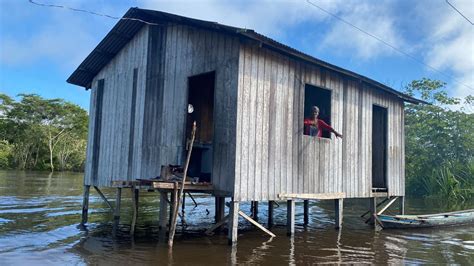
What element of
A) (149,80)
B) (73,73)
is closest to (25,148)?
(73,73)

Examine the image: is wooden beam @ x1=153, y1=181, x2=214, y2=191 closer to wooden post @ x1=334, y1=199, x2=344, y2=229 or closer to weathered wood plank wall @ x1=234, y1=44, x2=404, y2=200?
weathered wood plank wall @ x1=234, y1=44, x2=404, y2=200

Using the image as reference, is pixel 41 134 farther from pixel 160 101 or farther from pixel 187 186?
pixel 187 186

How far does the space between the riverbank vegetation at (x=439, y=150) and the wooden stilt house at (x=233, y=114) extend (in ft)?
48.3

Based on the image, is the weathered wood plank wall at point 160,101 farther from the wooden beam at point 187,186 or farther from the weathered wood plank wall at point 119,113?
the wooden beam at point 187,186

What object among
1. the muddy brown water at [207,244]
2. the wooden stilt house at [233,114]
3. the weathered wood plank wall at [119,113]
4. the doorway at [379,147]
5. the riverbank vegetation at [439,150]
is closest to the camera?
the muddy brown water at [207,244]

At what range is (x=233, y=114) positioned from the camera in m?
9.42

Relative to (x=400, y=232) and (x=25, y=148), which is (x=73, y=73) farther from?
(x=25, y=148)

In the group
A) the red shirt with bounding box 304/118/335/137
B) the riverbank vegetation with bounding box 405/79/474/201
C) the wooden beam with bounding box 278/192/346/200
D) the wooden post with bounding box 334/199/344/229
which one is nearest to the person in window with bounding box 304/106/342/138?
the red shirt with bounding box 304/118/335/137

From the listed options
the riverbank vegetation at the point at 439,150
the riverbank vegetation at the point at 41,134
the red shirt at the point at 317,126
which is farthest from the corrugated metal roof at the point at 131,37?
the riverbank vegetation at the point at 41,134

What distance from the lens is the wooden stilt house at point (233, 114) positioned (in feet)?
31.5

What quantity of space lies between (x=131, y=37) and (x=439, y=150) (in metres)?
24.3

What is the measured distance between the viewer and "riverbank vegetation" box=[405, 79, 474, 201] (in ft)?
88.9

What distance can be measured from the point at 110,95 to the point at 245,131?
20.6ft

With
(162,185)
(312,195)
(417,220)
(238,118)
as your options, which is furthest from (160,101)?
(417,220)
